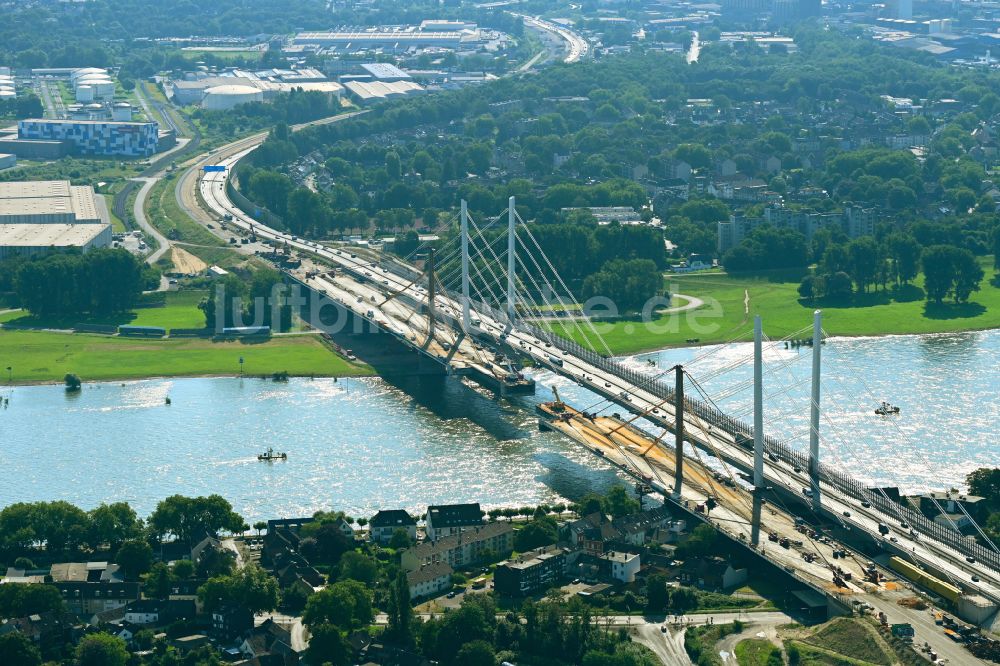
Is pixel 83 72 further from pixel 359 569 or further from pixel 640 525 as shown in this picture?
pixel 359 569

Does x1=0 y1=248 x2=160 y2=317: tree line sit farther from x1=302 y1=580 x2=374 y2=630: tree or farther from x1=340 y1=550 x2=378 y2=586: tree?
x1=302 y1=580 x2=374 y2=630: tree

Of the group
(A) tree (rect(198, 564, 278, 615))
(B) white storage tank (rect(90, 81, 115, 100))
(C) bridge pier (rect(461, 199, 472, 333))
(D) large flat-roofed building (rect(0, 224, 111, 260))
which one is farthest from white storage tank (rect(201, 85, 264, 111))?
(A) tree (rect(198, 564, 278, 615))

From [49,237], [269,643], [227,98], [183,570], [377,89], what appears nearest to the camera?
[269,643]

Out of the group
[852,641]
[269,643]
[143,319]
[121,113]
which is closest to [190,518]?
[269,643]

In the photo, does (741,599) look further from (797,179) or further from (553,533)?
(797,179)

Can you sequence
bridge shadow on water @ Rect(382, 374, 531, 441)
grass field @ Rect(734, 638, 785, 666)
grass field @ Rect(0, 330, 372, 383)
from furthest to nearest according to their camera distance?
grass field @ Rect(0, 330, 372, 383) < bridge shadow on water @ Rect(382, 374, 531, 441) < grass field @ Rect(734, 638, 785, 666)

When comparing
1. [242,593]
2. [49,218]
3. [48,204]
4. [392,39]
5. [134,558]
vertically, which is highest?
[392,39]

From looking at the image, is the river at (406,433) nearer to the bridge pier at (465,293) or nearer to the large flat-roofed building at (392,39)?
the bridge pier at (465,293)

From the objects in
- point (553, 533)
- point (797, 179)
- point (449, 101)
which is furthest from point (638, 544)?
point (449, 101)
